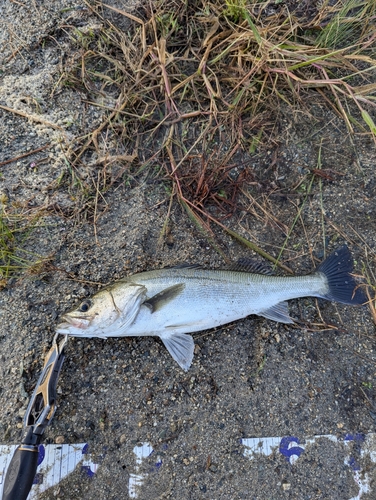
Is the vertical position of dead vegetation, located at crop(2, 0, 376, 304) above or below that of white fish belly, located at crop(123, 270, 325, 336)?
above

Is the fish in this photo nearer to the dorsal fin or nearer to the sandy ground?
the dorsal fin

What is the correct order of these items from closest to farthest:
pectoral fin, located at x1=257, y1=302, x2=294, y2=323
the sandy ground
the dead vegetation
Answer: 1. the sandy ground
2. pectoral fin, located at x1=257, y1=302, x2=294, y2=323
3. the dead vegetation

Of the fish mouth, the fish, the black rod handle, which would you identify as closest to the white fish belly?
the fish

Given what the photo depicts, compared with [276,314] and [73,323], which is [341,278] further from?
[73,323]

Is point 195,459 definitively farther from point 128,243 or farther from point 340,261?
point 340,261

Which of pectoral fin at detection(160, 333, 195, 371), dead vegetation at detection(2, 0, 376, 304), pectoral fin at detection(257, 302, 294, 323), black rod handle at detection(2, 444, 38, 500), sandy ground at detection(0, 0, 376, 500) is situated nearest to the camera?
black rod handle at detection(2, 444, 38, 500)

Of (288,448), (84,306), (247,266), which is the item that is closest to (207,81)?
(247,266)

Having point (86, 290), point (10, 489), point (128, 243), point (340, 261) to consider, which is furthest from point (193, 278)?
point (10, 489)

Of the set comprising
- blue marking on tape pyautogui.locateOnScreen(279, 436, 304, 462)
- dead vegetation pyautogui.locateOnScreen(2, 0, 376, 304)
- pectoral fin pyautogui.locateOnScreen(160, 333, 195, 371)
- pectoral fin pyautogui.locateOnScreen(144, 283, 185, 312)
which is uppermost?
dead vegetation pyautogui.locateOnScreen(2, 0, 376, 304)
